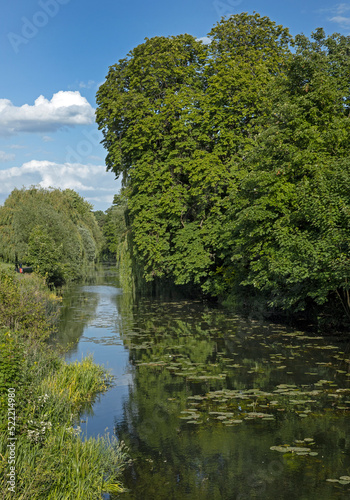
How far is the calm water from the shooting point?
734 centimetres

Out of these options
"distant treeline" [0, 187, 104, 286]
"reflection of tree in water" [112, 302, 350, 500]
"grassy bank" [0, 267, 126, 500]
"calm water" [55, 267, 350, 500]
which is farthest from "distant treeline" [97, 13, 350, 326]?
"grassy bank" [0, 267, 126, 500]

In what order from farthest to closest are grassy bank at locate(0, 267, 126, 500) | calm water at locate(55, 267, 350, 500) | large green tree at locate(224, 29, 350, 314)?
large green tree at locate(224, 29, 350, 314) < calm water at locate(55, 267, 350, 500) < grassy bank at locate(0, 267, 126, 500)

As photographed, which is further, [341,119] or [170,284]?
[170,284]

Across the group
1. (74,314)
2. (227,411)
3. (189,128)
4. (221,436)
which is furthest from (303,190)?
(74,314)

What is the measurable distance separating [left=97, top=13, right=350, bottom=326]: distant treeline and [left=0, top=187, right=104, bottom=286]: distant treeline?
20.5 feet

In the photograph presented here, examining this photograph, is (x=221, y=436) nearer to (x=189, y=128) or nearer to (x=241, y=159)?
(x=241, y=159)

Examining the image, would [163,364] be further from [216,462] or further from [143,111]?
[143,111]

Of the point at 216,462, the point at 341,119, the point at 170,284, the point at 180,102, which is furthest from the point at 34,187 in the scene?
the point at 216,462

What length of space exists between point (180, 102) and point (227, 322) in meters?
14.5

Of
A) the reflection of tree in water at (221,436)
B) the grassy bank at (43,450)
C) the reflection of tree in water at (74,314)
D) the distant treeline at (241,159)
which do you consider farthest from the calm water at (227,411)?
the distant treeline at (241,159)

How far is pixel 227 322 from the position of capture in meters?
23.8

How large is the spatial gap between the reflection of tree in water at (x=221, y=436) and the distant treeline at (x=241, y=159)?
15.7ft

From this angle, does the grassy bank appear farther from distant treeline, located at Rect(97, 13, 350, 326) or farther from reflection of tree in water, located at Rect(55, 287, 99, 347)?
distant treeline, located at Rect(97, 13, 350, 326)

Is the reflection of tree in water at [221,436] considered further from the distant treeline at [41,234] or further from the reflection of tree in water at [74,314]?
the distant treeline at [41,234]
